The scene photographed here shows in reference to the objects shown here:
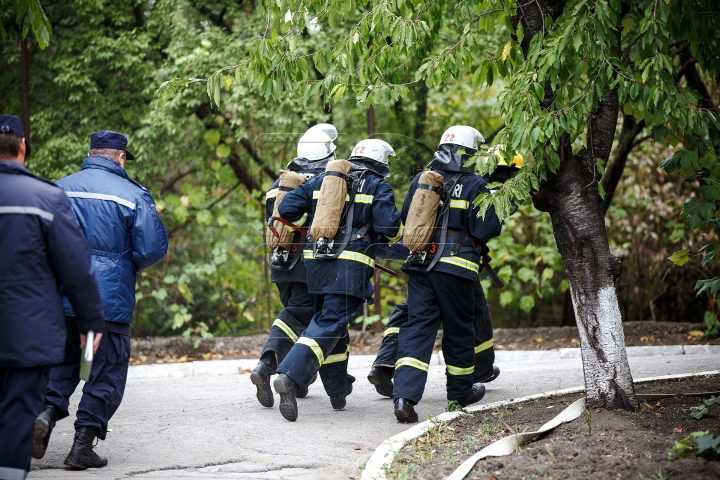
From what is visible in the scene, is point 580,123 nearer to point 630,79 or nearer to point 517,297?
point 630,79

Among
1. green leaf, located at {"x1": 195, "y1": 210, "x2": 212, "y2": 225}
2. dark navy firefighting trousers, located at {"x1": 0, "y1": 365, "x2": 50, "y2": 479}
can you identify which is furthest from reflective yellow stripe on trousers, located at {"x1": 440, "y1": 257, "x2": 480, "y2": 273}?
green leaf, located at {"x1": 195, "y1": 210, "x2": 212, "y2": 225}

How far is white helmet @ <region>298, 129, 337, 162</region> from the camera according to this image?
6719 millimetres

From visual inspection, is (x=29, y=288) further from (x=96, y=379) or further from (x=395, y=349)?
(x=395, y=349)

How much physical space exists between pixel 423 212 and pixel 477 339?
52.4 inches

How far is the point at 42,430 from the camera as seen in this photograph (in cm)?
466

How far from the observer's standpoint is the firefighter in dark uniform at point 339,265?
5.86m

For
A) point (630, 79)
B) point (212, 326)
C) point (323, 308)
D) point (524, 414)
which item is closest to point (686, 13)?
point (630, 79)

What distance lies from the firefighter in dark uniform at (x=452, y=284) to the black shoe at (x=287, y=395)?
2.59 feet

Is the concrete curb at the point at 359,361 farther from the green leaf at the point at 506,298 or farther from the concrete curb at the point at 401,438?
the concrete curb at the point at 401,438

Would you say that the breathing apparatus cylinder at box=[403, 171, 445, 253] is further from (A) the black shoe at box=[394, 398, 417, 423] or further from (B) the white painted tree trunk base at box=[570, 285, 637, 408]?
(B) the white painted tree trunk base at box=[570, 285, 637, 408]

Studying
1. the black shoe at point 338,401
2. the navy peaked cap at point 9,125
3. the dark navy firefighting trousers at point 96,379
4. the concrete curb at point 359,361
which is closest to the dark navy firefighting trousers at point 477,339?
the black shoe at point 338,401

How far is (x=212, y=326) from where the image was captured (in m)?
11.6

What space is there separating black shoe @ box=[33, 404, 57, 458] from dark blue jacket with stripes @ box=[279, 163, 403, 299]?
6.94ft

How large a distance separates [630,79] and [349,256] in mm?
2418
